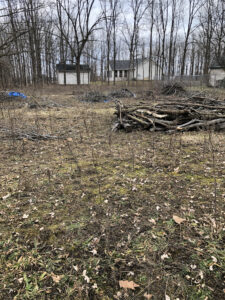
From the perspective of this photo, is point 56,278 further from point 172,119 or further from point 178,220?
point 172,119

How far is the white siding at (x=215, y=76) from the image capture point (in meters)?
26.6

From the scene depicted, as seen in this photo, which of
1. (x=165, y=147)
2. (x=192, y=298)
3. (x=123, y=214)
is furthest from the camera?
(x=165, y=147)

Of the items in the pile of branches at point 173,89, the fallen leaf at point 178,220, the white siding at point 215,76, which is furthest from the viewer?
the white siding at point 215,76

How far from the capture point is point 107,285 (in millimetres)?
1985

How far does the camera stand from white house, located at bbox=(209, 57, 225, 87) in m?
26.3

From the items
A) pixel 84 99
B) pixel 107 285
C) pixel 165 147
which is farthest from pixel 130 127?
pixel 84 99

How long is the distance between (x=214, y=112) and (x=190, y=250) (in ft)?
20.6

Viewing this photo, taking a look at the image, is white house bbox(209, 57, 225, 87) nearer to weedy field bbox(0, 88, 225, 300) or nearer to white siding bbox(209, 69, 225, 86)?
white siding bbox(209, 69, 225, 86)

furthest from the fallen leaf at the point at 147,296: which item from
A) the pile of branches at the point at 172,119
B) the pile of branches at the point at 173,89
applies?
the pile of branches at the point at 173,89

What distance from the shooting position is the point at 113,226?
274 centimetres

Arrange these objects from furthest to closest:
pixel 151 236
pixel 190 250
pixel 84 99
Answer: pixel 84 99 → pixel 151 236 → pixel 190 250

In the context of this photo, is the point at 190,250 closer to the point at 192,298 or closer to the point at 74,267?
the point at 192,298

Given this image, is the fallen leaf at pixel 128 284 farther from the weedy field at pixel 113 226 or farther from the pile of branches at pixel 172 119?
the pile of branches at pixel 172 119

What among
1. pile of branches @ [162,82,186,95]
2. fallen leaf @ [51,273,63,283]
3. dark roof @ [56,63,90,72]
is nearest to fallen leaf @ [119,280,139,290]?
fallen leaf @ [51,273,63,283]
